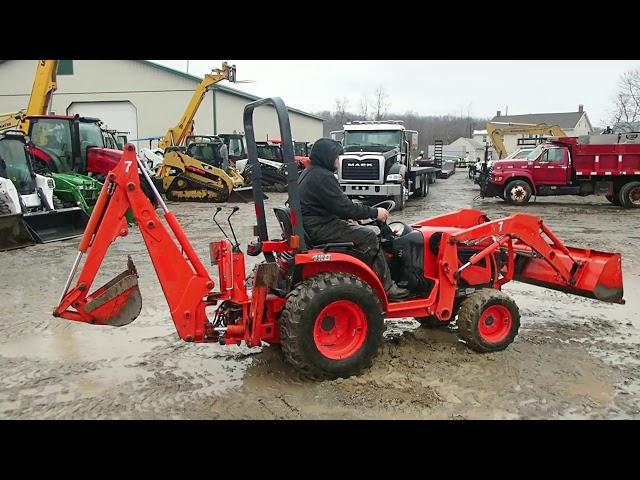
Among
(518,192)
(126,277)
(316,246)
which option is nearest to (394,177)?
(518,192)

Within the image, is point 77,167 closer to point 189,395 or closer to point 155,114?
point 189,395

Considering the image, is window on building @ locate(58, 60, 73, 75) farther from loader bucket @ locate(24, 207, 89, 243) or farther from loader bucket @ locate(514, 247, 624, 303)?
loader bucket @ locate(514, 247, 624, 303)

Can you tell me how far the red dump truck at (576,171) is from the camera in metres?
16.8

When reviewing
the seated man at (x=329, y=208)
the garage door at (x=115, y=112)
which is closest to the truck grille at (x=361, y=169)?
the seated man at (x=329, y=208)

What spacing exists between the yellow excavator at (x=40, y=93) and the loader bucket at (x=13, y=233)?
4.84 metres

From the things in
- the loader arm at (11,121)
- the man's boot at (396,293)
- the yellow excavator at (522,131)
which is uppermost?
the yellow excavator at (522,131)

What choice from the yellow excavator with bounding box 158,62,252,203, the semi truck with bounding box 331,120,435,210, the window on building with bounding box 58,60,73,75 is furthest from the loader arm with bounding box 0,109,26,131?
the window on building with bounding box 58,60,73,75

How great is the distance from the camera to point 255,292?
4008 mm

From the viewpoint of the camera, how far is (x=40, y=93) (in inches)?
553

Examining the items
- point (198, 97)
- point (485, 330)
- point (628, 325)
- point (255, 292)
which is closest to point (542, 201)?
point (198, 97)

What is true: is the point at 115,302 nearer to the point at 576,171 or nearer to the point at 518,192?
the point at 518,192

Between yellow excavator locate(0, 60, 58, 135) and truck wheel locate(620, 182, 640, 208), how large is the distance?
16435 millimetres

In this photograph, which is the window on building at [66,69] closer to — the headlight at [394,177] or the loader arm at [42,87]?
the loader arm at [42,87]

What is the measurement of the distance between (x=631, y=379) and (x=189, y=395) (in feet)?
11.1
